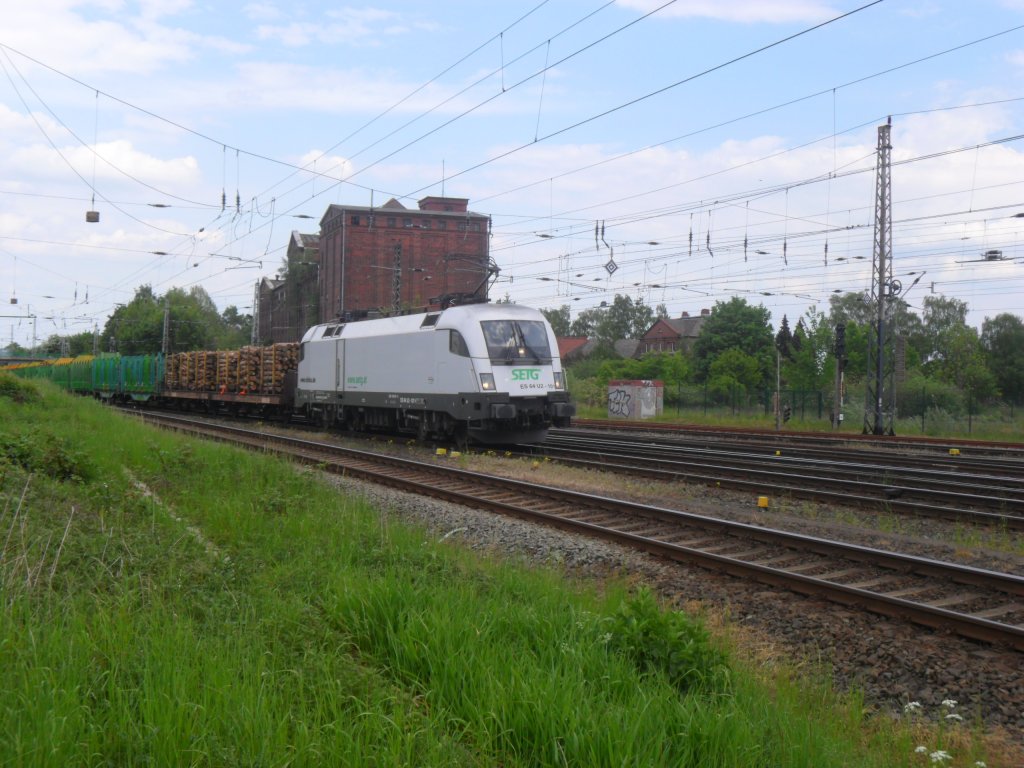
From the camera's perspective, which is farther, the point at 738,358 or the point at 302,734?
the point at 738,358

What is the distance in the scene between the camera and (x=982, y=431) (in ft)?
107

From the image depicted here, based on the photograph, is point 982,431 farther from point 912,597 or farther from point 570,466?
point 912,597

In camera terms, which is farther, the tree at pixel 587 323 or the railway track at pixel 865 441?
the tree at pixel 587 323

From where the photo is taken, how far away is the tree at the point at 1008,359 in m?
64.5

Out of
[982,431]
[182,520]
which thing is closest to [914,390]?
[982,431]

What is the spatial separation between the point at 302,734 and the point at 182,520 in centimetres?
543

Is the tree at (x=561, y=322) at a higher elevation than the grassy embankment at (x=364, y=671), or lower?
higher

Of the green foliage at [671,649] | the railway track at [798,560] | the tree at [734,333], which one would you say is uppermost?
the tree at [734,333]

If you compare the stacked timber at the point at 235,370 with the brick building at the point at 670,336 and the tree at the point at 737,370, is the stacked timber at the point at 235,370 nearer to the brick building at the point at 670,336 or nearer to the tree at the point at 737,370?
the tree at the point at 737,370

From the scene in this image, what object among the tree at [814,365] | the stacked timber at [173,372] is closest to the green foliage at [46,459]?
the stacked timber at [173,372]

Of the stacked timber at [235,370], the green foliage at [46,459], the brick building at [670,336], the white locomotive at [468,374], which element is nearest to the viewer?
the green foliage at [46,459]

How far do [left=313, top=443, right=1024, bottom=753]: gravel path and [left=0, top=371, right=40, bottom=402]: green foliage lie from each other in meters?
15.8

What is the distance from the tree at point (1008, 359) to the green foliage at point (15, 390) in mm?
60783

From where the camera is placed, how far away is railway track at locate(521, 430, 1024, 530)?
1199 cm
